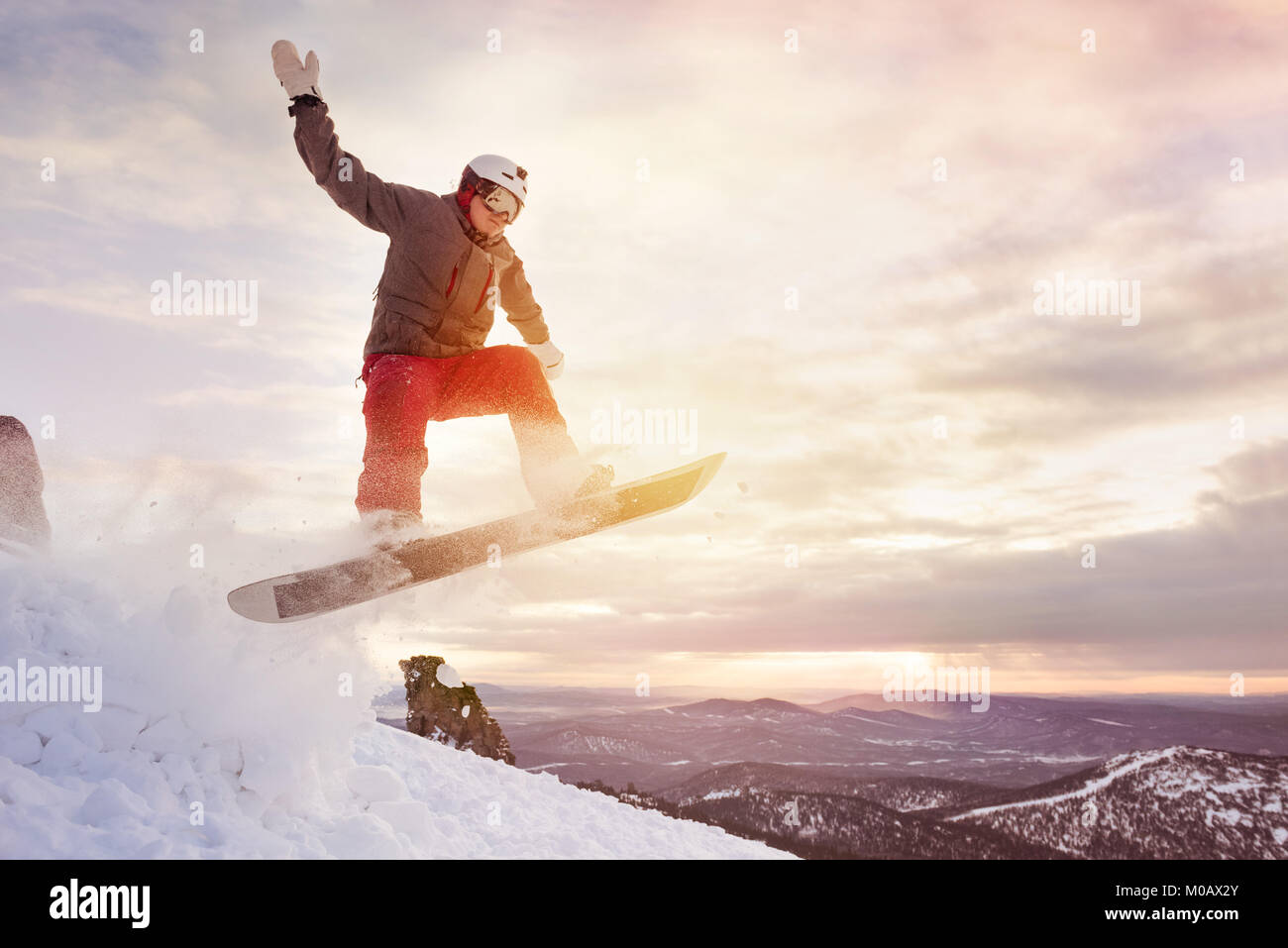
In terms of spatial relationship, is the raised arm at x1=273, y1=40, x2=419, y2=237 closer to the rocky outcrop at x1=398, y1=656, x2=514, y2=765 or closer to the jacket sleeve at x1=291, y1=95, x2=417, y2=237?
the jacket sleeve at x1=291, y1=95, x2=417, y2=237

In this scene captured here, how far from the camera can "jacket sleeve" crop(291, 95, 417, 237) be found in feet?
20.9

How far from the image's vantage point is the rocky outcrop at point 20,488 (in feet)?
28.1

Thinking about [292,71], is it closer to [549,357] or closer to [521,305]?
[521,305]

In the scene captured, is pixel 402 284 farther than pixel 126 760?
Yes

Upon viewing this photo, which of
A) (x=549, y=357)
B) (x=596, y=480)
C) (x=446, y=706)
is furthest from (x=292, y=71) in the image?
(x=446, y=706)

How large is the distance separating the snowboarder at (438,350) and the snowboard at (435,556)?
0.69 ft

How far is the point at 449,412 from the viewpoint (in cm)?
719

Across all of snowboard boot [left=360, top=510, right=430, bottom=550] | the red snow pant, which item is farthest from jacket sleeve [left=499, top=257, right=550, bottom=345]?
snowboard boot [left=360, top=510, right=430, bottom=550]

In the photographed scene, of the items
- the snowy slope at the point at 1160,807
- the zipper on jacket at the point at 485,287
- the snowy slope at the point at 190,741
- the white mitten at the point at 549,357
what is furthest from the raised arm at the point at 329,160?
the snowy slope at the point at 1160,807

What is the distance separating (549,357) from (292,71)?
10.9ft
